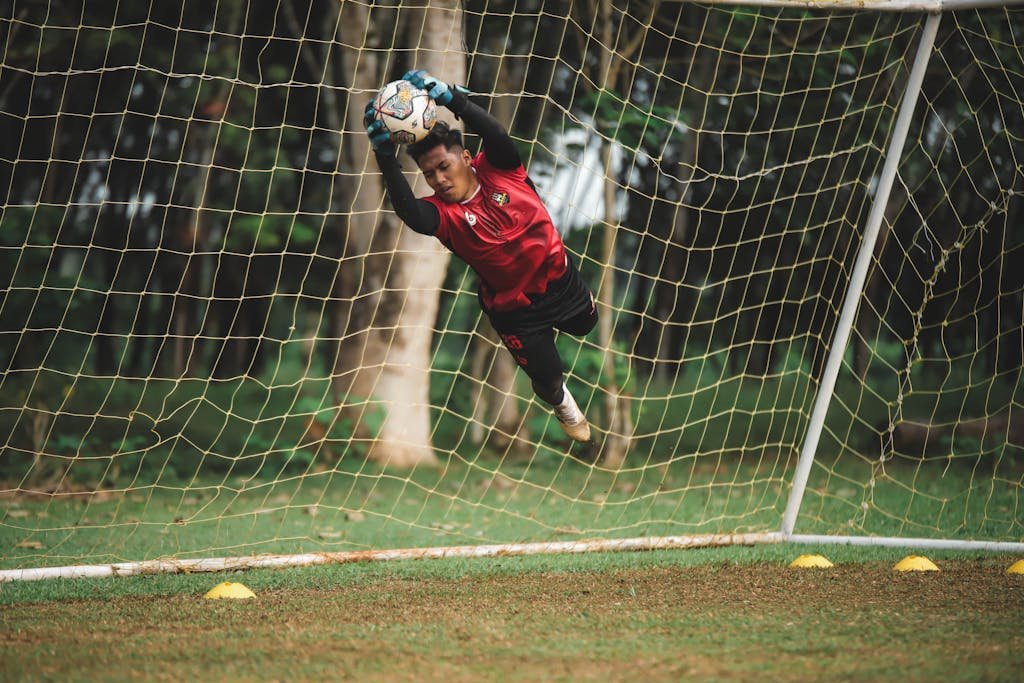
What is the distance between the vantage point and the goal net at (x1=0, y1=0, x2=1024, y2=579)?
6730 mm

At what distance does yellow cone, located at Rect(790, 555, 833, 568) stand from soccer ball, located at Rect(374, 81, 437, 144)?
2960 mm

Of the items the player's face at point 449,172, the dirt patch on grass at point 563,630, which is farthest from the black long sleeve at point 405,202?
the dirt patch on grass at point 563,630

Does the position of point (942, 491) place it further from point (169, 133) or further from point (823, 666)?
point (169, 133)

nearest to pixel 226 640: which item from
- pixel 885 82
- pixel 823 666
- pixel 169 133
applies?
pixel 823 666

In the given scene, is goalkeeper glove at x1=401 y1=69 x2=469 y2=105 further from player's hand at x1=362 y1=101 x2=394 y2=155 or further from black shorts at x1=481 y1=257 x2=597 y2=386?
black shorts at x1=481 y1=257 x2=597 y2=386

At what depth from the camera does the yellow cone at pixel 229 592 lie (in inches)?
188

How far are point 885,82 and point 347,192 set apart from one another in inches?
209

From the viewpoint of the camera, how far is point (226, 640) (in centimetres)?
394

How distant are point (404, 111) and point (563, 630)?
220 centimetres

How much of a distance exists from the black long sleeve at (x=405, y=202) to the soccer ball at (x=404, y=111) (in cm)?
11

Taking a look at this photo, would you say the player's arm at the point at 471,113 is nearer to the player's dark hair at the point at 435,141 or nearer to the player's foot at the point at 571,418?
the player's dark hair at the point at 435,141

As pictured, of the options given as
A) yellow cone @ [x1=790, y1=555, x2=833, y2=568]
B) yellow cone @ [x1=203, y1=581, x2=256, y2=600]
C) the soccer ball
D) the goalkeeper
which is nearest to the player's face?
the goalkeeper

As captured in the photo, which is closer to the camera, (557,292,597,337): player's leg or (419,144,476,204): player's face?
(419,144,476,204): player's face

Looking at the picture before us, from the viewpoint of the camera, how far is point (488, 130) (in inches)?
184
